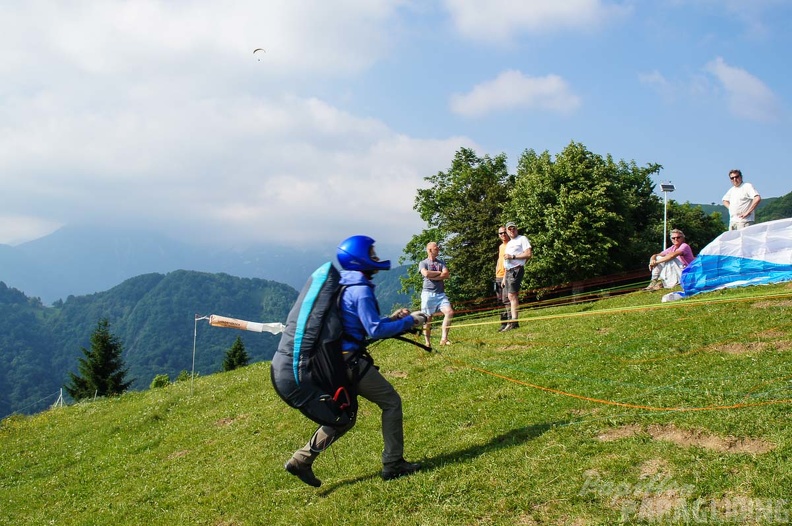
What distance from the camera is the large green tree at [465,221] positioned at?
51781 millimetres

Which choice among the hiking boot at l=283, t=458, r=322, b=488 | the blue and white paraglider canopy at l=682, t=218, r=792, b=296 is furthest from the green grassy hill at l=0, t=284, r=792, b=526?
the blue and white paraglider canopy at l=682, t=218, r=792, b=296

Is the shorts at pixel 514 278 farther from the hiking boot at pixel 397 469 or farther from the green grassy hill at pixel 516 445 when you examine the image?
the hiking boot at pixel 397 469

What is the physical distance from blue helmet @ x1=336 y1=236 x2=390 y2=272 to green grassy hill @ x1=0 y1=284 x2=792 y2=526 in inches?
111

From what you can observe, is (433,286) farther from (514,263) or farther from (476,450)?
(476,450)

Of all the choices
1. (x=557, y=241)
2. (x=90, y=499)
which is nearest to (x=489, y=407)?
(x=90, y=499)

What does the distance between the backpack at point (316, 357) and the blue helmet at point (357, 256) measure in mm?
283

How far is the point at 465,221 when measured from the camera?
54.3 metres

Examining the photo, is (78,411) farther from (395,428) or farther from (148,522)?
(395,428)

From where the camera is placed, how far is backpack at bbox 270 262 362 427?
6.84 metres

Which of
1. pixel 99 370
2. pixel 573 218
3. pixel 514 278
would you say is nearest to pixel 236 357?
pixel 99 370

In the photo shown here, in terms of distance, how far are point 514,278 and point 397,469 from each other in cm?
949

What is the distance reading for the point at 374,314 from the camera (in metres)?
6.91

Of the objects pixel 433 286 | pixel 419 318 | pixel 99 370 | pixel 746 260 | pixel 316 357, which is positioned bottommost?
pixel 99 370

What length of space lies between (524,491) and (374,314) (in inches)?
103
